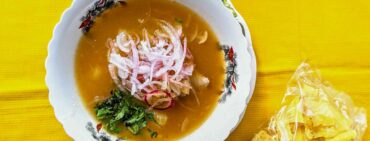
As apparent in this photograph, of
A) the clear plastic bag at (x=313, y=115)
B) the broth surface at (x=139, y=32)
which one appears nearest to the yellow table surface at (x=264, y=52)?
the clear plastic bag at (x=313, y=115)

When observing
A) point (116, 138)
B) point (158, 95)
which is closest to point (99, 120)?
point (116, 138)

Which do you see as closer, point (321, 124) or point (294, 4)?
point (321, 124)

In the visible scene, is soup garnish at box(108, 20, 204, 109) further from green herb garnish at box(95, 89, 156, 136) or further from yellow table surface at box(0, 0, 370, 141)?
yellow table surface at box(0, 0, 370, 141)

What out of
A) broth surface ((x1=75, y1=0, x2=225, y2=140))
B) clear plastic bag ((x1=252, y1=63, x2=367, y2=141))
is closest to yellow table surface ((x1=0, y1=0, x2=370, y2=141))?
clear plastic bag ((x1=252, y1=63, x2=367, y2=141))

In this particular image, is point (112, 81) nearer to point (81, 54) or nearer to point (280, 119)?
point (81, 54)

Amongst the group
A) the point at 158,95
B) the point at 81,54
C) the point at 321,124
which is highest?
the point at 81,54

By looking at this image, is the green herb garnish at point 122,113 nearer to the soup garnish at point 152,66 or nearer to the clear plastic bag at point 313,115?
the soup garnish at point 152,66

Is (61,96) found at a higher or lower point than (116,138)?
higher

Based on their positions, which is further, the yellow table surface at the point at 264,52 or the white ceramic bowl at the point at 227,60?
the yellow table surface at the point at 264,52
